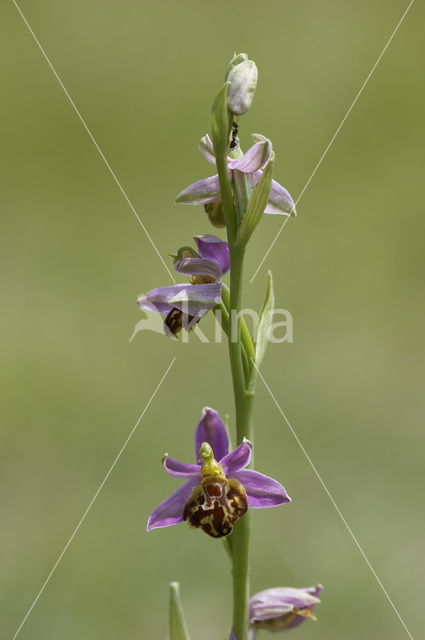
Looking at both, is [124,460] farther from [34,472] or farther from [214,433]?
[214,433]

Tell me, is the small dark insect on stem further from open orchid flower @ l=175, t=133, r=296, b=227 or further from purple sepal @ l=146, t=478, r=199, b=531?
purple sepal @ l=146, t=478, r=199, b=531

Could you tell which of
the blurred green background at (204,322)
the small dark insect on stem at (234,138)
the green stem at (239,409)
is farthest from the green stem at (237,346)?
the blurred green background at (204,322)

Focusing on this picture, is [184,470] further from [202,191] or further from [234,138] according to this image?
[234,138]

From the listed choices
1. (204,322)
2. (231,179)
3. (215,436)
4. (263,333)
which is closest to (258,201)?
(231,179)

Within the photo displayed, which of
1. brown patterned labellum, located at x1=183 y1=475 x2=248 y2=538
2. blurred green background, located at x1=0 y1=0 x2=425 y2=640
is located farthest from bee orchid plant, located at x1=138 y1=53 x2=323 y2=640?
blurred green background, located at x1=0 y1=0 x2=425 y2=640

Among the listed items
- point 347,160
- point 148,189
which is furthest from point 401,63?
point 148,189

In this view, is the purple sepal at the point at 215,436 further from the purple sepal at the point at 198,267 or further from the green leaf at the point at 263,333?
the purple sepal at the point at 198,267
